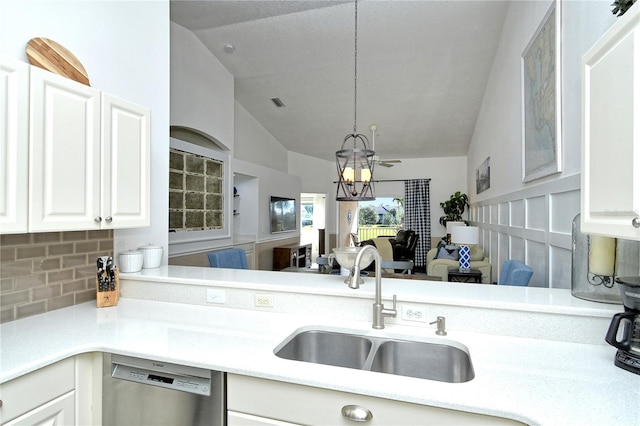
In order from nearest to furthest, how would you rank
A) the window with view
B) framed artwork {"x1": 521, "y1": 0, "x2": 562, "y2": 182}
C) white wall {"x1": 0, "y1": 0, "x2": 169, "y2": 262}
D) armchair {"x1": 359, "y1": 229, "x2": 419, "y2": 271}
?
white wall {"x1": 0, "y1": 0, "x2": 169, "y2": 262} < framed artwork {"x1": 521, "y1": 0, "x2": 562, "y2": 182} < armchair {"x1": 359, "y1": 229, "x2": 419, "y2": 271} < the window with view

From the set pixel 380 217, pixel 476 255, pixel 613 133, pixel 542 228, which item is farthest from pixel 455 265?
pixel 380 217

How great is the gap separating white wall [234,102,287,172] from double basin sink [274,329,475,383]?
4962 mm

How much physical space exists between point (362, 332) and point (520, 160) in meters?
2.53

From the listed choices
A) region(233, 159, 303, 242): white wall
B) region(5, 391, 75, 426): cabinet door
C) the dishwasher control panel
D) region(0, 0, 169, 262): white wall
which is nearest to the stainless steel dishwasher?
the dishwasher control panel

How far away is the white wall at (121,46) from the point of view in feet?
5.35

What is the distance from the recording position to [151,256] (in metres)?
2.14

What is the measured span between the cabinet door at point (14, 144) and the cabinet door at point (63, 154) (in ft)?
0.08

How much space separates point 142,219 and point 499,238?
3.83m

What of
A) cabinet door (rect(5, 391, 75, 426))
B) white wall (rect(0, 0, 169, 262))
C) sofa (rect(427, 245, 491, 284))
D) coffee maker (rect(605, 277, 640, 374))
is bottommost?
cabinet door (rect(5, 391, 75, 426))

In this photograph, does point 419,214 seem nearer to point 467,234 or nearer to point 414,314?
point 467,234

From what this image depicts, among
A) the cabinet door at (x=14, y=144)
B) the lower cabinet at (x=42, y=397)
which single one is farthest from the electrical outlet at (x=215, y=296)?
the cabinet door at (x=14, y=144)

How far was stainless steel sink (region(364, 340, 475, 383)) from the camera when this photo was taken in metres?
1.34

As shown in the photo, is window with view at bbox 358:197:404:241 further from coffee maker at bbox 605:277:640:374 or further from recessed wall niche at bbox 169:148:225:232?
coffee maker at bbox 605:277:640:374

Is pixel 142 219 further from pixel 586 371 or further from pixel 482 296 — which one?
pixel 586 371
